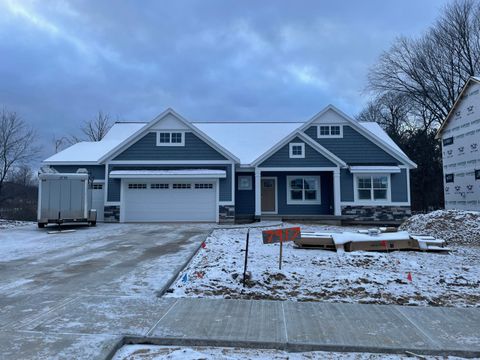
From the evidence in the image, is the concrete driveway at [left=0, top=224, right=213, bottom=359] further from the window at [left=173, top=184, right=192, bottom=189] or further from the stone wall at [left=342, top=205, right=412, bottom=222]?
the stone wall at [left=342, top=205, right=412, bottom=222]

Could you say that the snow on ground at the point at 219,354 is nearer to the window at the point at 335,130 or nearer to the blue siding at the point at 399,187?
the blue siding at the point at 399,187

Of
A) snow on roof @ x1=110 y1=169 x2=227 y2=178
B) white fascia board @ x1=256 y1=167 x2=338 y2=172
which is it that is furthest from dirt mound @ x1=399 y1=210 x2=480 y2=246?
snow on roof @ x1=110 y1=169 x2=227 y2=178

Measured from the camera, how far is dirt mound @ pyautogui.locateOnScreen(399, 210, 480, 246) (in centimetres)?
1138

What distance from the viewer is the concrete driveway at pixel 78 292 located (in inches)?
150

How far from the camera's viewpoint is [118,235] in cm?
1320

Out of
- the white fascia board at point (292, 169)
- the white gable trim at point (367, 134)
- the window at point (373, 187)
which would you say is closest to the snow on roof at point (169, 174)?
the white fascia board at point (292, 169)

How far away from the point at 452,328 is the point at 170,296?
370cm

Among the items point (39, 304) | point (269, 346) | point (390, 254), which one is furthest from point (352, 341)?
point (390, 254)

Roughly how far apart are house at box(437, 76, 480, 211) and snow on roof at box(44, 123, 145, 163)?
20.2 meters

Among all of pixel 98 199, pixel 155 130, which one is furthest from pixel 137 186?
pixel 155 130

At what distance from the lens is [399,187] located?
1986cm

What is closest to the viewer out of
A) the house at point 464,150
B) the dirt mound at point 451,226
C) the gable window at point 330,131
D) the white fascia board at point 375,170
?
the dirt mound at point 451,226

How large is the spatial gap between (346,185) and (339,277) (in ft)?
45.2

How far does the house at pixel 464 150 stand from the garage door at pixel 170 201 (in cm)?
1425
